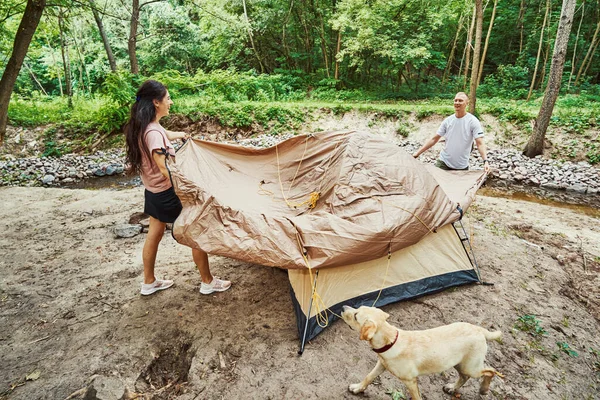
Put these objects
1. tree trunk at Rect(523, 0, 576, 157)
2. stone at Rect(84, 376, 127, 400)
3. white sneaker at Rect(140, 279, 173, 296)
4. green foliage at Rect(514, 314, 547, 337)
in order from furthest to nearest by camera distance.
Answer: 1. tree trunk at Rect(523, 0, 576, 157)
2. white sneaker at Rect(140, 279, 173, 296)
3. green foliage at Rect(514, 314, 547, 337)
4. stone at Rect(84, 376, 127, 400)

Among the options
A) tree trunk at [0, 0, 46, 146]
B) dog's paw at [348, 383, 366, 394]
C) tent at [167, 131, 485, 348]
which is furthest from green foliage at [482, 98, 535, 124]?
tree trunk at [0, 0, 46, 146]

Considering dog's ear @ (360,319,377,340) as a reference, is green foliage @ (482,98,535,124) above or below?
above

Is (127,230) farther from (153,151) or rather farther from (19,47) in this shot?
(19,47)

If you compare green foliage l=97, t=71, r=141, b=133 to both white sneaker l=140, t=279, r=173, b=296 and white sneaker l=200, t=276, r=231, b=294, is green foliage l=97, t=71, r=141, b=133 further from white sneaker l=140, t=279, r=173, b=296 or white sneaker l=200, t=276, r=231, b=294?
white sneaker l=200, t=276, r=231, b=294

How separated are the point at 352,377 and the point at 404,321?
2.72ft

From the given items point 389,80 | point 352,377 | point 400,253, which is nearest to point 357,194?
point 400,253

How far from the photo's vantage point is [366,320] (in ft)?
6.42

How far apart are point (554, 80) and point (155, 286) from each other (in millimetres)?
10174

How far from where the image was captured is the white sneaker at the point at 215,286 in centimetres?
318

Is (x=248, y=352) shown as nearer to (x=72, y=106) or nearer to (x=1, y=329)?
(x=1, y=329)

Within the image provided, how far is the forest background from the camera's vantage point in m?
10.5

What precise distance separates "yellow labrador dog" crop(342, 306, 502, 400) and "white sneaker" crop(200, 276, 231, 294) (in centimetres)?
164

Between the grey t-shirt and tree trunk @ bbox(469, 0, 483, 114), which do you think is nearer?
the grey t-shirt

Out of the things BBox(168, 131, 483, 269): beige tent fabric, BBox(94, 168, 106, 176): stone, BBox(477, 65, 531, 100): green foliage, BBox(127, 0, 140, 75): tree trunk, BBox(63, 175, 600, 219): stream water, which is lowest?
BBox(63, 175, 600, 219): stream water
